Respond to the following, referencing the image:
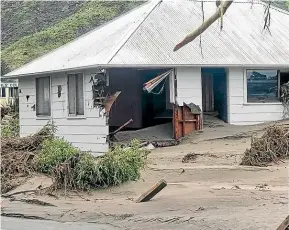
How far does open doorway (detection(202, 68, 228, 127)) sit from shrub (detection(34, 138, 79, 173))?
6.39 metres

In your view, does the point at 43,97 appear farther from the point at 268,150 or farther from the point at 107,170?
the point at 268,150

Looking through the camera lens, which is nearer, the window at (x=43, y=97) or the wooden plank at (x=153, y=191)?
the wooden plank at (x=153, y=191)

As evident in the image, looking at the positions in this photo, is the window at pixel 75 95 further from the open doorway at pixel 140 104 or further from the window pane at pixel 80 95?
the open doorway at pixel 140 104

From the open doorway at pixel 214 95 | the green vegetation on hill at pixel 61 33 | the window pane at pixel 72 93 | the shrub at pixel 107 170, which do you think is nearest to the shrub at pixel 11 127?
the window pane at pixel 72 93

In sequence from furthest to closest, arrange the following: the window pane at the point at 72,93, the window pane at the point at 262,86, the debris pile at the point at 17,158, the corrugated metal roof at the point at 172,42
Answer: the window pane at the point at 262,86
the window pane at the point at 72,93
the corrugated metal roof at the point at 172,42
the debris pile at the point at 17,158

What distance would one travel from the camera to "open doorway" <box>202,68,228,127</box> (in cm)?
2078

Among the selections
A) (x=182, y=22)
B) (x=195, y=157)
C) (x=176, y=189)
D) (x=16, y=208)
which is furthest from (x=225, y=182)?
(x=182, y=22)

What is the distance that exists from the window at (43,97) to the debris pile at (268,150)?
905 cm

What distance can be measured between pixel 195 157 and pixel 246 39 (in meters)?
7.10

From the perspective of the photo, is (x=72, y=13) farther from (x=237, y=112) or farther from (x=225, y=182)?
(x=225, y=182)

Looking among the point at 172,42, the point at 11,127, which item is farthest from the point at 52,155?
the point at 11,127

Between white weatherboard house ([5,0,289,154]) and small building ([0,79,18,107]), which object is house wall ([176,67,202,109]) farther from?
small building ([0,79,18,107])

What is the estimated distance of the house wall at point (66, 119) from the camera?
61.4 feet

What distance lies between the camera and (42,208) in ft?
40.8
